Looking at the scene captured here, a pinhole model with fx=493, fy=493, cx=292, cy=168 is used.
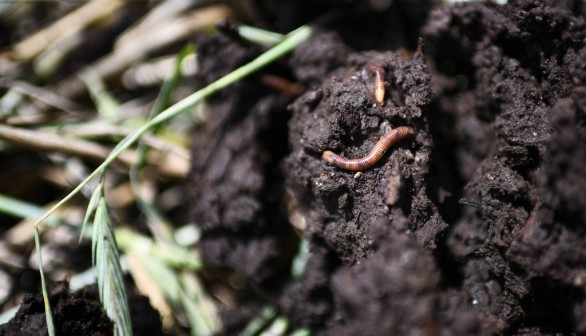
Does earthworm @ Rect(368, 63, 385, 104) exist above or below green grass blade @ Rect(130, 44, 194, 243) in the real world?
above

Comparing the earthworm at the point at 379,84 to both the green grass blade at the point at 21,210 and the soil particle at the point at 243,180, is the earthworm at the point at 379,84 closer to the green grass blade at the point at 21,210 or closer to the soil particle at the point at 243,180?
the soil particle at the point at 243,180

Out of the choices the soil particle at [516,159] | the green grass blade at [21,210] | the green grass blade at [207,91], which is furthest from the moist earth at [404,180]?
the green grass blade at [21,210]

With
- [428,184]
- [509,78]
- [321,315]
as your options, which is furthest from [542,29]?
[321,315]

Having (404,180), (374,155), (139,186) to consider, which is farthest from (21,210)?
(404,180)

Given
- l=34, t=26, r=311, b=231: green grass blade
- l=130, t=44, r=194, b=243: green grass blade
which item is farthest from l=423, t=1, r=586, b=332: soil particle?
l=130, t=44, r=194, b=243: green grass blade

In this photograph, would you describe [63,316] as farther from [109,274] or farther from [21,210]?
[21,210]

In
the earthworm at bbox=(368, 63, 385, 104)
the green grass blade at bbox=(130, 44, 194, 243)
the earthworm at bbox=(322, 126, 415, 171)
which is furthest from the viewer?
the green grass blade at bbox=(130, 44, 194, 243)

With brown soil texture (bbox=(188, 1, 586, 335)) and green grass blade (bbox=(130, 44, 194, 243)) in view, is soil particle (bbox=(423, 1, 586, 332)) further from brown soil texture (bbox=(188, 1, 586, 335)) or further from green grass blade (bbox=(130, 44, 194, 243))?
green grass blade (bbox=(130, 44, 194, 243))
